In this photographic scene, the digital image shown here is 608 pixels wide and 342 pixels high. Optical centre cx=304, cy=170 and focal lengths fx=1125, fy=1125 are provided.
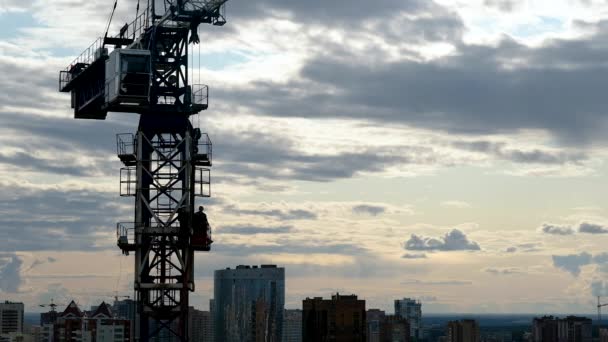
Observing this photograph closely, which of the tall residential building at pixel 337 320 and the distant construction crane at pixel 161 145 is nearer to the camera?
the distant construction crane at pixel 161 145

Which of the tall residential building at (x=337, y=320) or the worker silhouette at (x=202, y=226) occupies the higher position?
the worker silhouette at (x=202, y=226)

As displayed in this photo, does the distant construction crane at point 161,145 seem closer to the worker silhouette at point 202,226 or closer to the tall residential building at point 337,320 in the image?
the worker silhouette at point 202,226

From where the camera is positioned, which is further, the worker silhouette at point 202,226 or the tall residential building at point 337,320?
the tall residential building at point 337,320

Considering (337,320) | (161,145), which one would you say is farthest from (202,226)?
(337,320)

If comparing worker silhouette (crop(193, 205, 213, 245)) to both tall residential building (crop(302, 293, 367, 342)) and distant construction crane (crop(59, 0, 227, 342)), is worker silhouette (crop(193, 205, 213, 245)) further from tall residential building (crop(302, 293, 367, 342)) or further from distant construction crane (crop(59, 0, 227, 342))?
tall residential building (crop(302, 293, 367, 342))

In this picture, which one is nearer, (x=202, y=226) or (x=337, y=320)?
(x=202, y=226)

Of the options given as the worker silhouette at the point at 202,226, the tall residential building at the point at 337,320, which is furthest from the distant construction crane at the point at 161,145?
the tall residential building at the point at 337,320

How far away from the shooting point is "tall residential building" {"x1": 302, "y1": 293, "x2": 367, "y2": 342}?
178625 millimetres

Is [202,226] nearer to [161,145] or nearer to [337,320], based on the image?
[161,145]

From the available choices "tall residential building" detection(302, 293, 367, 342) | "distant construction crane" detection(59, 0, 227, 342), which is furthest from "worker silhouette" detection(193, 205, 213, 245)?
"tall residential building" detection(302, 293, 367, 342)

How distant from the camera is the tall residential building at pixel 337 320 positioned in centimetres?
17862

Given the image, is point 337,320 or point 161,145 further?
point 337,320

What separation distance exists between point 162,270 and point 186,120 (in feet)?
35.3

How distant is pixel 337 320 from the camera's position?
18088cm
